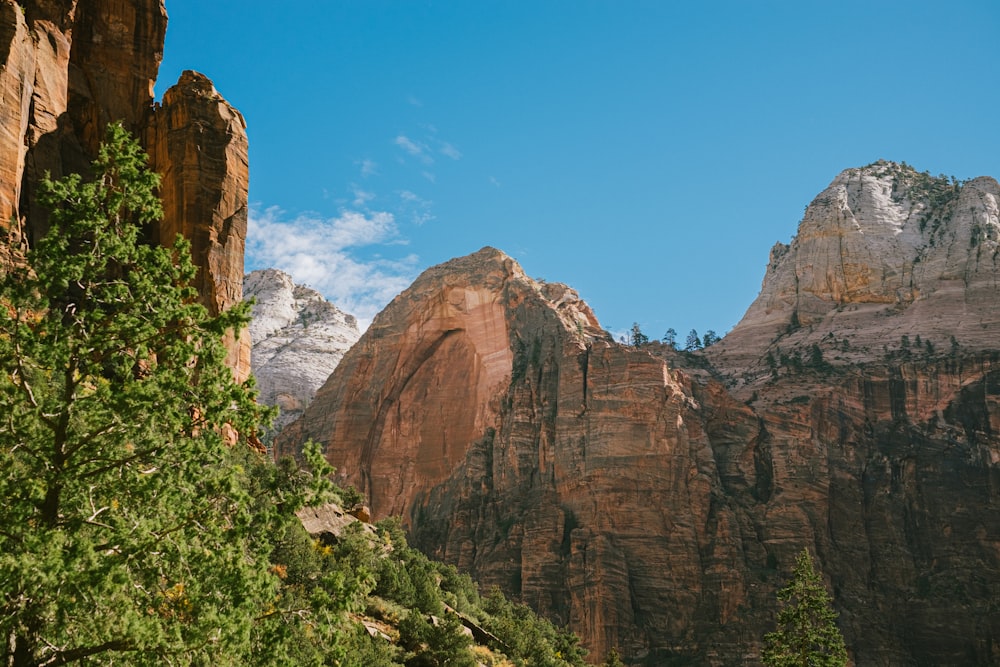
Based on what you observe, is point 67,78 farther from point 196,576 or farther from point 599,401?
point 599,401

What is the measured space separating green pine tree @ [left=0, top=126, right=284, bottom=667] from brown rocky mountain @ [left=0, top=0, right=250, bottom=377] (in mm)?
20155

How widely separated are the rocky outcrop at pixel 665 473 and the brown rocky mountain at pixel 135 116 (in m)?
46.8

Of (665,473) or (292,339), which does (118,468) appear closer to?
(665,473)

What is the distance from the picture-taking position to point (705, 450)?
92250 millimetres

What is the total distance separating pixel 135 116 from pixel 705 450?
5972 centimetres

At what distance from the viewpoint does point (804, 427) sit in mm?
94062

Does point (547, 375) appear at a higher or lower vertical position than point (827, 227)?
lower

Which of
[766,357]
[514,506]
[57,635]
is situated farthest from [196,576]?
[766,357]

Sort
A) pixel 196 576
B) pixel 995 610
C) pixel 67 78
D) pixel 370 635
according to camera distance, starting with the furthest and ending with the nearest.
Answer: pixel 995 610, pixel 67 78, pixel 370 635, pixel 196 576

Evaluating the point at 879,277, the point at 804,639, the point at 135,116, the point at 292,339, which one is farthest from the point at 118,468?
the point at 292,339

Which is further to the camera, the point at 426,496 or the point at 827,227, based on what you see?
the point at 827,227

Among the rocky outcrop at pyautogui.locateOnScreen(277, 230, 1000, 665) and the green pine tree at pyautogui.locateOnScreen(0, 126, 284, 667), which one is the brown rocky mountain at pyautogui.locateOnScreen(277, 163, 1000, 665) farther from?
the green pine tree at pyautogui.locateOnScreen(0, 126, 284, 667)

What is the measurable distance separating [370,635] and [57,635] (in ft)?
68.0

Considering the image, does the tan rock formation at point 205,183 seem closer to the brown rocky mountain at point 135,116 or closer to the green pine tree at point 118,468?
the brown rocky mountain at point 135,116
